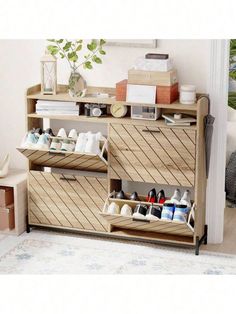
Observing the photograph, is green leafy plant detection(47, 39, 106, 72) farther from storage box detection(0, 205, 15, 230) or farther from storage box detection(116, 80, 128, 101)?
storage box detection(0, 205, 15, 230)

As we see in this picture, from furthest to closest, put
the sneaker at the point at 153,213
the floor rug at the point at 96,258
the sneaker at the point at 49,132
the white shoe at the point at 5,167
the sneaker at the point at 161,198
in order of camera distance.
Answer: the white shoe at the point at 5,167 < the sneaker at the point at 49,132 < the sneaker at the point at 161,198 < the sneaker at the point at 153,213 < the floor rug at the point at 96,258

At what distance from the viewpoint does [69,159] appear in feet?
11.6

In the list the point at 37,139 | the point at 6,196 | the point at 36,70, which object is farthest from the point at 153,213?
the point at 36,70

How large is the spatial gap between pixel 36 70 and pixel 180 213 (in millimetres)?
1469

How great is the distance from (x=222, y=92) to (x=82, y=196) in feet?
3.76

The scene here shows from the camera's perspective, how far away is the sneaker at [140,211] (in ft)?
11.3

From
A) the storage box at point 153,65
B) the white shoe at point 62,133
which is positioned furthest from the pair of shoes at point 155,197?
the storage box at point 153,65

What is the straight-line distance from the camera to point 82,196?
3.65 metres

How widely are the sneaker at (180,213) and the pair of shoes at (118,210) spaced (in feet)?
1.00

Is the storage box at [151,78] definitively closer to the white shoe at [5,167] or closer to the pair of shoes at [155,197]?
the pair of shoes at [155,197]

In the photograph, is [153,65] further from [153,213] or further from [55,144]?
[153,213]

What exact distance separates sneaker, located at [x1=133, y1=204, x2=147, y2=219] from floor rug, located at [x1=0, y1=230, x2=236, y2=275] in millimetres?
267
